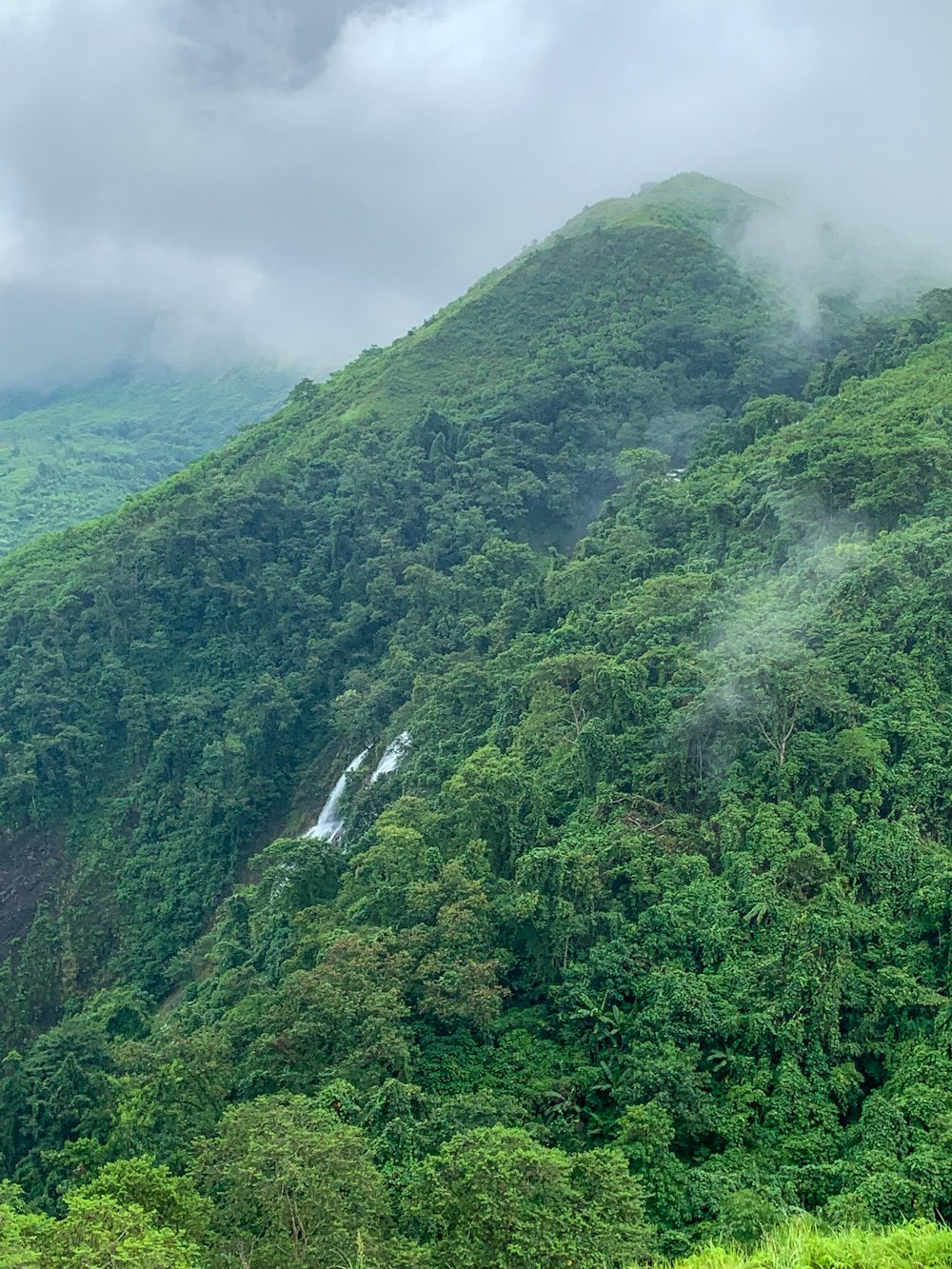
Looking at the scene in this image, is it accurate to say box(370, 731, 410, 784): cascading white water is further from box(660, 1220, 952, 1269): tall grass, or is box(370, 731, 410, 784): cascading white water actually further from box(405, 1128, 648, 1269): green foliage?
box(660, 1220, 952, 1269): tall grass

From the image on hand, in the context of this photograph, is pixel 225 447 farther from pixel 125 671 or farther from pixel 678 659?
pixel 678 659

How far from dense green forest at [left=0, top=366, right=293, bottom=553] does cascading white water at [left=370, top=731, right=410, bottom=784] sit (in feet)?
163

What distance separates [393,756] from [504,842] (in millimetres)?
13778

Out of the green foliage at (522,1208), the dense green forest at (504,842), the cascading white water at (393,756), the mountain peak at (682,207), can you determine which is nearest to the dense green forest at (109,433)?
the dense green forest at (504,842)

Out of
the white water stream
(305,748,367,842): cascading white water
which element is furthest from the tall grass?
(305,748,367,842): cascading white water

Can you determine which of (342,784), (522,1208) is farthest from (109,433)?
(522,1208)

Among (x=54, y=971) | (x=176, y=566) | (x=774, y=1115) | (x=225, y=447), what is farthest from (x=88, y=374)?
(x=774, y=1115)

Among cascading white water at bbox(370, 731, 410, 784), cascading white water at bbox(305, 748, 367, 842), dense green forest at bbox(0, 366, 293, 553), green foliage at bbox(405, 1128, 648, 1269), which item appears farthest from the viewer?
dense green forest at bbox(0, 366, 293, 553)

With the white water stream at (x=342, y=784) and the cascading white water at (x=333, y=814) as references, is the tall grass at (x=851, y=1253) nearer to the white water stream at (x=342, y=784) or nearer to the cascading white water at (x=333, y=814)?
the white water stream at (x=342, y=784)

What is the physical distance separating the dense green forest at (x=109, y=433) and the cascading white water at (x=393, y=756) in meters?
49.8

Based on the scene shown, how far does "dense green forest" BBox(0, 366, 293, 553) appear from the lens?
86250 mm

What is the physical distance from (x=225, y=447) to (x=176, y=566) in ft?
51.7

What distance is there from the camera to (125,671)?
45.4 meters

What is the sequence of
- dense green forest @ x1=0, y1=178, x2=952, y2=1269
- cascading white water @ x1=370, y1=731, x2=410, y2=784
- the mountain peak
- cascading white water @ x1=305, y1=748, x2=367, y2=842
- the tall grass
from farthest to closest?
the mountain peak < cascading white water @ x1=305, y1=748, x2=367, y2=842 < cascading white water @ x1=370, y1=731, x2=410, y2=784 < dense green forest @ x1=0, y1=178, x2=952, y2=1269 < the tall grass
